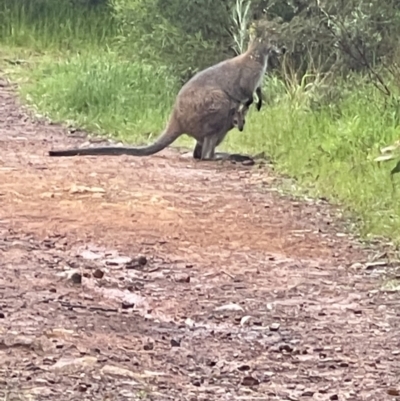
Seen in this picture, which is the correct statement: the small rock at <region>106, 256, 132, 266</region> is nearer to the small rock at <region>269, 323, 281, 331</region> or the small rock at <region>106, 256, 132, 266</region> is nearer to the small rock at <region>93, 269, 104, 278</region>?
the small rock at <region>93, 269, 104, 278</region>

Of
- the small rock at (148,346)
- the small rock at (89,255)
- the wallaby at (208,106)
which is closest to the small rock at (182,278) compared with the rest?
the small rock at (89,255)

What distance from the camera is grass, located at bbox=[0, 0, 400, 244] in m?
7.49

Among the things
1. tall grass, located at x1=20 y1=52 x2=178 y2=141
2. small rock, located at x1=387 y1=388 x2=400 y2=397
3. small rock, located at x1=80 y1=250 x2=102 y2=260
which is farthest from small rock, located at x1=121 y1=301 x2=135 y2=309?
tall grass, located at x1=20 y1=52 x2=178 y2=141

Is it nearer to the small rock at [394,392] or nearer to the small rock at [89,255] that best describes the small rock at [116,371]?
the small rock at [394,392]

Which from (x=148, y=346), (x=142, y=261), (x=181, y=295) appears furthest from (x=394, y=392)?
(x=142, y=261)

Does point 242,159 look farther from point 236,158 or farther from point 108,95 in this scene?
point 108,95

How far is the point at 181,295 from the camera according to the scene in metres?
5.04

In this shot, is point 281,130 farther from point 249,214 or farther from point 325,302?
point 325,302

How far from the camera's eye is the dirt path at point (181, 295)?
12.2 feet

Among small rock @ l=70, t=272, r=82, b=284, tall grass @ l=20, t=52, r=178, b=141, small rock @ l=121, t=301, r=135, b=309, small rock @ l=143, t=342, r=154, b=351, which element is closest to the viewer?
small rock @ l=143, t=342, r=154, b=351

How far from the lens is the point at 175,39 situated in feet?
41.0

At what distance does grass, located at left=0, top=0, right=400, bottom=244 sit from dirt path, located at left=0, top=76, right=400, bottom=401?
34 cm

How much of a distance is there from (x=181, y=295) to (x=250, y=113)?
5.59 metres

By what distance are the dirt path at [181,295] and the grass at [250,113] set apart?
34 centimetres
